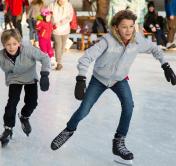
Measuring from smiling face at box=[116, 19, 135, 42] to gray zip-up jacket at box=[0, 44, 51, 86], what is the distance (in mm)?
694

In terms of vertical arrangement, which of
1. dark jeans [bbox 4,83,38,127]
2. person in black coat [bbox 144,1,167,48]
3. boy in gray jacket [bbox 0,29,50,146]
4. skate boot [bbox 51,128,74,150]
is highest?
boy in gray jacket [bbox 0,29,50,146]

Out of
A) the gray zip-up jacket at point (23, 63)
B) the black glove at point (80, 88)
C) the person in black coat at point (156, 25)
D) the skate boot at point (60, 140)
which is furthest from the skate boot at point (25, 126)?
the person in black coat at point (156, 25)

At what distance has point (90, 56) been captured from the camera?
151 inches

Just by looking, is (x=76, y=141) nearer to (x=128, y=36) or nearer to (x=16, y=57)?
(x=16, y=57)

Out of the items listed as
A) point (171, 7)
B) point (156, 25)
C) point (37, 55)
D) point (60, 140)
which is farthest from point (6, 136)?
point (156, 25)

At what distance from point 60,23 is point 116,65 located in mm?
5833

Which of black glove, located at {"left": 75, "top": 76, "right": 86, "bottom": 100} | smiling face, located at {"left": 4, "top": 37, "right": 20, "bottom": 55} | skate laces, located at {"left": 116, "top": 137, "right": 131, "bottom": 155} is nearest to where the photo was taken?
black glove, located at {"left": 75, "top": 76, "right": 86, "bottom": 100}

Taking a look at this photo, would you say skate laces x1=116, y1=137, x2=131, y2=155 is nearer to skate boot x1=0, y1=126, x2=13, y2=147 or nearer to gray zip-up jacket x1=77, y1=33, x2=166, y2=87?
gray zip-up jacket x1=77, y1=33, x2=166, y2=87

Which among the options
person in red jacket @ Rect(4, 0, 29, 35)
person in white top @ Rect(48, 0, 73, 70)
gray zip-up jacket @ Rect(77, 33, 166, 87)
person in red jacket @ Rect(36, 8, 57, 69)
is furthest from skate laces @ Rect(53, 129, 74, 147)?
person in red jacket @ Rect(4, 0, 29, 35)

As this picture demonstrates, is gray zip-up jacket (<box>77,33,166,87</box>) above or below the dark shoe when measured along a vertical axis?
above

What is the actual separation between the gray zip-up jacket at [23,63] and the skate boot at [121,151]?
75cm

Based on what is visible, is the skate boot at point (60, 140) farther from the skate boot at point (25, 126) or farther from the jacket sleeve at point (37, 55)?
the skate boot at point (25, 126)

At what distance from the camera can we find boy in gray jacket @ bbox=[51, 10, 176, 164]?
3.86 m

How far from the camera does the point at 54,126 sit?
529 centimetres
